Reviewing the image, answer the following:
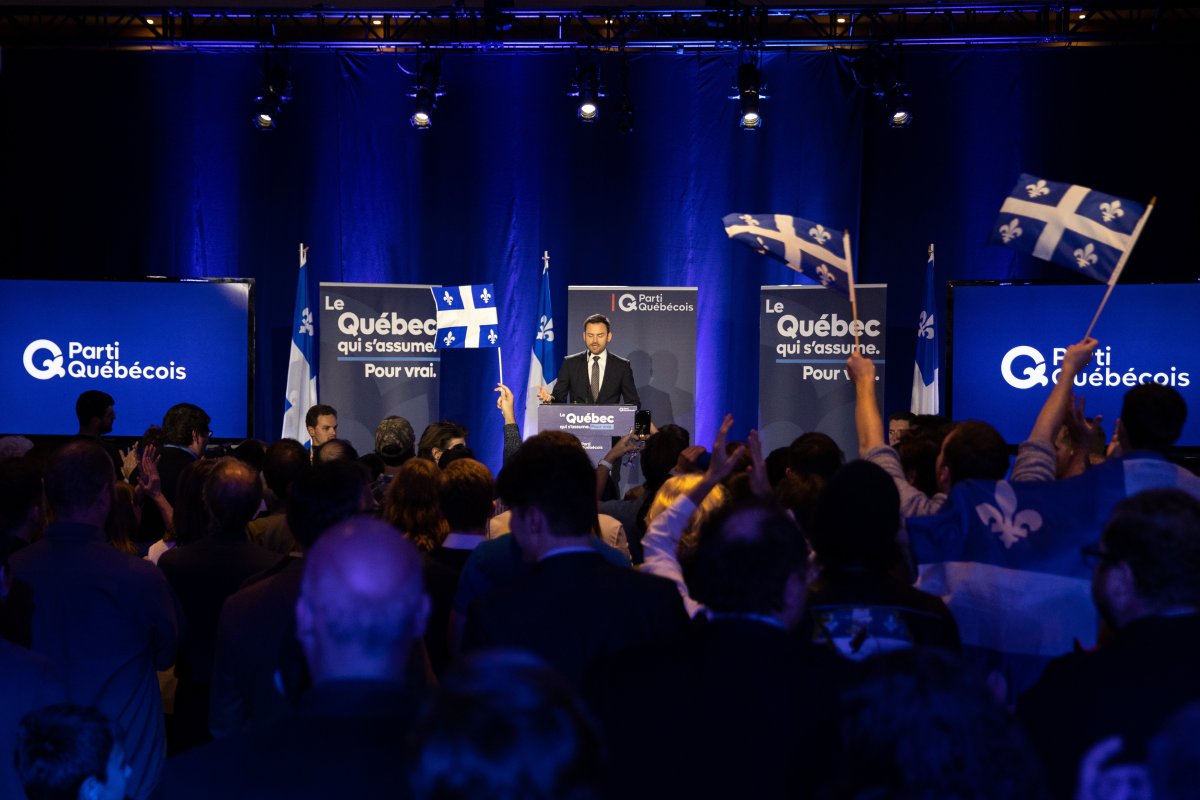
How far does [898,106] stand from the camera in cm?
1066

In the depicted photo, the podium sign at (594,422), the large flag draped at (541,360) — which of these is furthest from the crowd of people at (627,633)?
the large flag draped at (541,360)

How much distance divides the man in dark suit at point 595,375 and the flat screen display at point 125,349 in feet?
8.97

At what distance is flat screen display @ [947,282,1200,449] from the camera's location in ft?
34.0

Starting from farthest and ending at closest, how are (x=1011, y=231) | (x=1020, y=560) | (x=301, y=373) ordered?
1. (x=301, y=373)
2. (x=1011, y=231)
3. (x=1020, y=560)

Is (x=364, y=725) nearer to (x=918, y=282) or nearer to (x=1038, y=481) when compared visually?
(x=1038, y=481)

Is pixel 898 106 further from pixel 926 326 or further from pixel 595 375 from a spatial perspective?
pixel 595 375

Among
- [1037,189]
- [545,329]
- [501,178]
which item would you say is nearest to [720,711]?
[1037,189]

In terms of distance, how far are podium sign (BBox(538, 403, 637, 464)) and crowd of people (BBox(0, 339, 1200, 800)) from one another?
4171mm

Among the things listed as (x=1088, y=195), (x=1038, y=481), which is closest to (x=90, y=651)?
(x=1038, y=481)

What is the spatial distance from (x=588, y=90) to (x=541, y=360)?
91.5 inches

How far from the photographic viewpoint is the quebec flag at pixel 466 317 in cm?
1062

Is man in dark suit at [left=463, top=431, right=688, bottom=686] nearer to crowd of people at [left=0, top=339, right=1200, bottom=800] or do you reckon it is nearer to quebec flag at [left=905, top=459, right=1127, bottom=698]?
crowd of people at [left=0, top=339, right=1200, bottom=800]

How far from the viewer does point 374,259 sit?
1197 cm

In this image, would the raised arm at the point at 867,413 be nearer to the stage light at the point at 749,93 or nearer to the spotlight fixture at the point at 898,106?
the stage light at the point at 749,93
